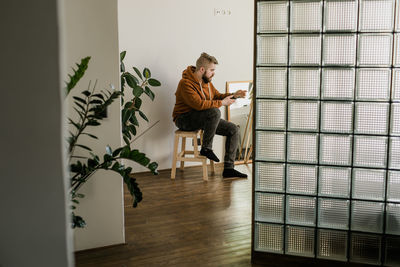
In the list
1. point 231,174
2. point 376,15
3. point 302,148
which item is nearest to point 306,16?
point 376,15

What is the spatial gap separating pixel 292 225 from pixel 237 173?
2439 mm

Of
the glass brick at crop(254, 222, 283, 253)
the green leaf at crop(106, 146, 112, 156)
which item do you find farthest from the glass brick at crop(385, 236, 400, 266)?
the green leaf at crop(106, 146, 112, 156)

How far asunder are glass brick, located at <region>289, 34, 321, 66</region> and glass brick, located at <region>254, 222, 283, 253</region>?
1066mm

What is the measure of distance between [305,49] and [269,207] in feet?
3.37

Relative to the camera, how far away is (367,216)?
2740 mm

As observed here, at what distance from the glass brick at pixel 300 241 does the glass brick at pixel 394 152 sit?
65 cm

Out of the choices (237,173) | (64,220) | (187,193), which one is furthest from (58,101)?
(237,173)

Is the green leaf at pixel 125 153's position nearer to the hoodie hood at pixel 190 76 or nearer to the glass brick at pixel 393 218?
the glass brick at pixel 393 218

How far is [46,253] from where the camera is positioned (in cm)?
21

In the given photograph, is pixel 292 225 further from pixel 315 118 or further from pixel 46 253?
pixel 46 253

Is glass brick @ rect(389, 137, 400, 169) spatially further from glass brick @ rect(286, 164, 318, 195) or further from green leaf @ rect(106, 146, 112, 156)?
green leaf @ rect(106, 146, 112, 156)

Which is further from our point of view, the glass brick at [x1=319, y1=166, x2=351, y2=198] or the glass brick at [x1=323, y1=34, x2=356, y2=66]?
the glass brick at [x1=319, y1=166, x2=351, y2=198]

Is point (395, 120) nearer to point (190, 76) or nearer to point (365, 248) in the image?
point (365, 248)

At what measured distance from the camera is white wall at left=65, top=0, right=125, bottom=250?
2920 millimetres
